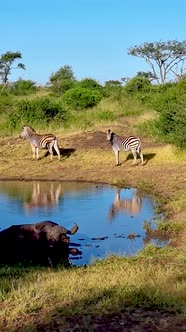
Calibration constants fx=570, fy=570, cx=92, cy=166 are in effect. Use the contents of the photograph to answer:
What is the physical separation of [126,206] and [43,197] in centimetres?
262

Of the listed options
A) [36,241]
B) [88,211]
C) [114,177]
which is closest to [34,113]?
[114,177]

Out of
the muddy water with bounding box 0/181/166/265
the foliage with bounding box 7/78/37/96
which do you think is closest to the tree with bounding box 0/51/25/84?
the foliage with bounding box 7/78/37/96

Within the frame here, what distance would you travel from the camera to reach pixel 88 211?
1291cm

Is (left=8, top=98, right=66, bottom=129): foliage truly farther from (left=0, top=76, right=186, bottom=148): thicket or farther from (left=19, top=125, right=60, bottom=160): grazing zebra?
(left=19, top=125, right=60, bottom=160): grazing zebra

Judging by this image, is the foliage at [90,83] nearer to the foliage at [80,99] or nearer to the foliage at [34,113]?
the foliage at [80,99]

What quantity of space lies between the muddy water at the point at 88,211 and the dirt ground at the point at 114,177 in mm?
793

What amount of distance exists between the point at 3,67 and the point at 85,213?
115 ft

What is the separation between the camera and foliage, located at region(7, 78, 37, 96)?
1711 inches

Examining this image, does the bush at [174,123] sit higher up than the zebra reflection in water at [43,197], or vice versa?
the bush at [174,123]

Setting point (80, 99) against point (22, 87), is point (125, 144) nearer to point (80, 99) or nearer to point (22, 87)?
point (80, 99)

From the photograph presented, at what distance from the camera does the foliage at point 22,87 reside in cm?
4345

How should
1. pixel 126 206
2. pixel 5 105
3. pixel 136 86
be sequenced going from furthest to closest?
pixel 136 86, pixel 5 105, pixel 126 206

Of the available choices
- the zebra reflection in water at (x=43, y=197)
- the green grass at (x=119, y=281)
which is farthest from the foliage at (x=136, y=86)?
the zebra reflection in water at (x=43, y=197)

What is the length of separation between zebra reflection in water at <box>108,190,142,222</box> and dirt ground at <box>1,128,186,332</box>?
0.71 metres
